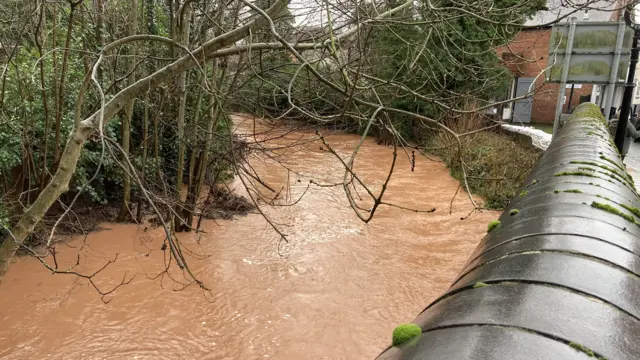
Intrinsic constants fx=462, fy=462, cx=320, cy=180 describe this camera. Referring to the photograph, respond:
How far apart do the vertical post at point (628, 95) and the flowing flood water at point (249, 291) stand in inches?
115

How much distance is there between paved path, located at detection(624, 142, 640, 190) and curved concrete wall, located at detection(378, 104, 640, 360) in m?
8.17

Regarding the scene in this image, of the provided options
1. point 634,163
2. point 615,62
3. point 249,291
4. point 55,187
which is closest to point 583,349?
point 55,187

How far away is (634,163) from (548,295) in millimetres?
13685

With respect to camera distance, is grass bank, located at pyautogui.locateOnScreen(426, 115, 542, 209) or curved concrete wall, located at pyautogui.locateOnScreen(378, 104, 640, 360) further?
grass bank, located at pyautogui.locateOnScreen(426, 115, 542, 209)

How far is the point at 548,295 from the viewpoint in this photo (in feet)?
4.49

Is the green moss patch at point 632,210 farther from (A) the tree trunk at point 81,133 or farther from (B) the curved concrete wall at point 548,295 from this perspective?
(A) the tree trunk at point 81,133

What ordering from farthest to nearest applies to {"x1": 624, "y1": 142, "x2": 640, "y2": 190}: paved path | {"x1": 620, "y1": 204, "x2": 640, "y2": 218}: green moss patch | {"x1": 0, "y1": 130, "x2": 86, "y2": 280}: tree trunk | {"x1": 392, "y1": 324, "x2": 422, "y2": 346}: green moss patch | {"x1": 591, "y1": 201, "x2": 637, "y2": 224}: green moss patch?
{"x1": 624, "y1": 142, "x2": 640, "y2": 190}: paved path
{"x1": 0, "y1": 130, "x2": 86, "y2": 280}: tree trunk
{"x1": 620, "y1": 204, "x2": 640, "y2": 218}: green moss patch
{"x1": 591, "y1": 201, "x2": 637, "y2": 224}: green moss patch
{"x1": 392, "y1": 324, "x2": 422, "y2": 346}: green moss patch

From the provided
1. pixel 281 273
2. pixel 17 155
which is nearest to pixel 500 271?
pixel 281 273

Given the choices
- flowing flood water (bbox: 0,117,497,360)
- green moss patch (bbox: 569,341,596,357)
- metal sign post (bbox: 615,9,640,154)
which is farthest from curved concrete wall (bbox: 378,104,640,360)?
metal sign post (bbox: 615,9,640,154)

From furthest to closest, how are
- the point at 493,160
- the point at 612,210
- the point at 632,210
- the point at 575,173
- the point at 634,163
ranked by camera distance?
the point at 634,163 → the point at 493,160 → the point at 575,173 → the point at 632,210 → the point at 612,210

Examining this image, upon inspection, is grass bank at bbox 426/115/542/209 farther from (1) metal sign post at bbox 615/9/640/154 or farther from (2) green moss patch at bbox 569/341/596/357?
(2) green moss patch at bbox 569/341/596/357

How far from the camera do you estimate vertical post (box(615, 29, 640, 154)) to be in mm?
5984

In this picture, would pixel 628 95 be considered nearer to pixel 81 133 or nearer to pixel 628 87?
pixel 628 87

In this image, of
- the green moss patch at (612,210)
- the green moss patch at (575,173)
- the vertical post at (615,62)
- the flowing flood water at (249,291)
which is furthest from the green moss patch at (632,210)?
the vertical post at (615,62)
